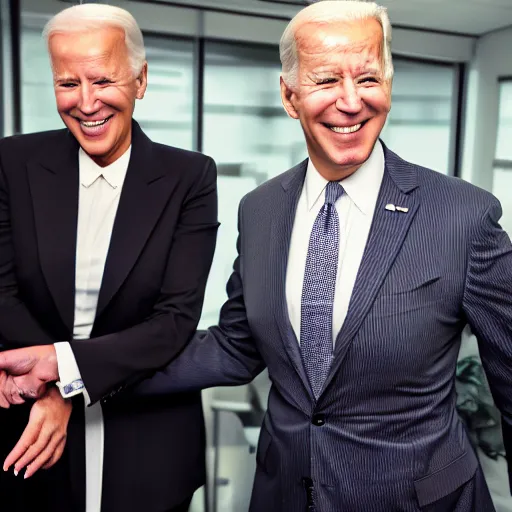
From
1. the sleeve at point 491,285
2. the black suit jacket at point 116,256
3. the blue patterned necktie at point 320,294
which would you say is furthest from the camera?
the black suit jacket at point 116,256

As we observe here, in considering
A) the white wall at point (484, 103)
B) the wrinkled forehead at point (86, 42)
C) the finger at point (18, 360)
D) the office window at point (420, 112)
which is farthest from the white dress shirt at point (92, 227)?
the white wall at point (484, 103)

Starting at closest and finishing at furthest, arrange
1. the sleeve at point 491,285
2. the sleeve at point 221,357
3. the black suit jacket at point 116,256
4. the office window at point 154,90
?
the sleeve at point 491,285
the black suit jacket at point 116,256
the sleeve at point 221,357
the office window at point 154,90

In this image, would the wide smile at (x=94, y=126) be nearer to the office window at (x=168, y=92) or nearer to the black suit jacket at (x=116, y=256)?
the black suit jacket at (x=116, y=256)

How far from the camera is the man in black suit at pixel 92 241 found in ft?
4.80

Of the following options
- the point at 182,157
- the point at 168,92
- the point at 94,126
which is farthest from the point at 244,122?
the point at 94,126

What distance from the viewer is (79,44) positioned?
4.71 ft

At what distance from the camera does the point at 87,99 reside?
1457 mm

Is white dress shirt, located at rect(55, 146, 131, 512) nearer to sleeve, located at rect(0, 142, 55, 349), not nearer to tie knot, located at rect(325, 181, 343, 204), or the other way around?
sleeve, located at rect(0, 142, 55, 349)

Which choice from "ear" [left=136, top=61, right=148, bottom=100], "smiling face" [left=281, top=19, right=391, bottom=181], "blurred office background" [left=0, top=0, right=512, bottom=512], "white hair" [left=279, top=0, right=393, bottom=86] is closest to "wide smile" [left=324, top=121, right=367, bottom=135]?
"smiling face" [left=281, top=19, right=391, bottom=181]

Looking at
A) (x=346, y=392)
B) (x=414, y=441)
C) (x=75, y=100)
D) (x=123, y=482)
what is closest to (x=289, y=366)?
(x=346, y=392)

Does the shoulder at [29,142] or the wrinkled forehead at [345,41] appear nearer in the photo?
the wrinkled forehead at [345,41]

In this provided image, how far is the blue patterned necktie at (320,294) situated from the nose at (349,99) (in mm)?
175

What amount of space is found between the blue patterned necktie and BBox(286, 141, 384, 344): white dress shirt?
0.01m

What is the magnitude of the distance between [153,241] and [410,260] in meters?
0.55
